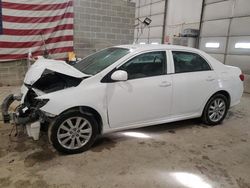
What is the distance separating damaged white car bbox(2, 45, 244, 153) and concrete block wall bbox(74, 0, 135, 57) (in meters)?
3.32

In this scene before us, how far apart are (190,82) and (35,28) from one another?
4.42m

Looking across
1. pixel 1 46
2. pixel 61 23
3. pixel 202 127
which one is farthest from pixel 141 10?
pixel 202 127

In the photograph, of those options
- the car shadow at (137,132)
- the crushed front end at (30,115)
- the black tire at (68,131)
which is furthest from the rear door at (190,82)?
the crushed front end at (30,115)

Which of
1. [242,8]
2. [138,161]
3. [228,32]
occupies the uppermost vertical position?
[242,8]

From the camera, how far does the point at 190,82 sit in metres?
3.35

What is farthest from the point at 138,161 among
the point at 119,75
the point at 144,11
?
the point at 144,11

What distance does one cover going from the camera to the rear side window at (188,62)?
3.31 m

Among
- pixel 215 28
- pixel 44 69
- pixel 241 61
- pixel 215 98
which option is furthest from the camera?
pixel 215 28

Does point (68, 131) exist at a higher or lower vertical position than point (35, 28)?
lower

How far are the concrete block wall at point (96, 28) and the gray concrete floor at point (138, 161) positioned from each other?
2899 mm

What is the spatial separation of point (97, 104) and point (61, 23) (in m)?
4.21

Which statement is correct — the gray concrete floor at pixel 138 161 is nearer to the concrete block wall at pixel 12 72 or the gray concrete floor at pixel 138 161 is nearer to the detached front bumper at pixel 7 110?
the detached front bumper at pixel 7 110

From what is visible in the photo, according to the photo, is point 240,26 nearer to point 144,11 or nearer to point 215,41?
point 215,41

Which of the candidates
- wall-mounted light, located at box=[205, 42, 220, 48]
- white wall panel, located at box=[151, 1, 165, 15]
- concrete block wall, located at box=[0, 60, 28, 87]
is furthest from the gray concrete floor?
white wall panel, located at box=[151, 1, 165, 15]
